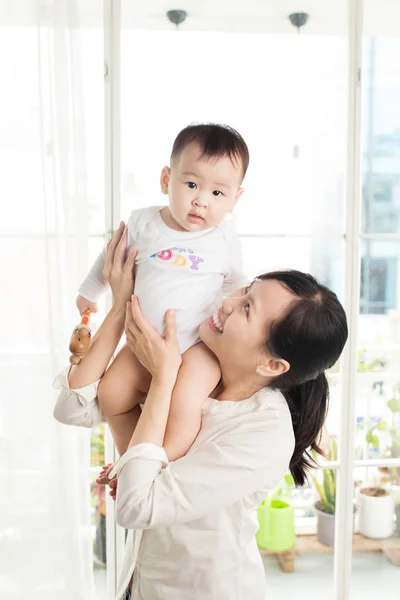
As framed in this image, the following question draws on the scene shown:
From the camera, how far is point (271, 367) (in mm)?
1346

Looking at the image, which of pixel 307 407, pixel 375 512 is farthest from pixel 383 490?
pixel 307 407

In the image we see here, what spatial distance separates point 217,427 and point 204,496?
0.51ft

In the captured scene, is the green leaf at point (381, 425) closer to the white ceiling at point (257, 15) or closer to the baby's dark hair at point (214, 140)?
the white ceiling at point (257, 15)

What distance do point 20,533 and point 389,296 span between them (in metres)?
1.65

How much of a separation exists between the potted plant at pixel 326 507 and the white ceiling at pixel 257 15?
1619 mm

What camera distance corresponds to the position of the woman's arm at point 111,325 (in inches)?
55.1

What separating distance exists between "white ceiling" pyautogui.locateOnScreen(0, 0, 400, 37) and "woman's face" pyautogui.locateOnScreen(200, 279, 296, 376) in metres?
1.35

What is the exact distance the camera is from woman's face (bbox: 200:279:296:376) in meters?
1.31

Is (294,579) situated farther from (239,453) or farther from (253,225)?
(239,453)

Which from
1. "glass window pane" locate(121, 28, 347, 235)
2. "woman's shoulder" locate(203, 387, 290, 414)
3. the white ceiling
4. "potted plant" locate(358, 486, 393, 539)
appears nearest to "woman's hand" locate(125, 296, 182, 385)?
"woman's shoulder" locate(203, 387, 290, 414)

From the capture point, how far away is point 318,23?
2.40 metres

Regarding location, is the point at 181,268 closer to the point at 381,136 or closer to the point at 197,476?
the point at 197,476

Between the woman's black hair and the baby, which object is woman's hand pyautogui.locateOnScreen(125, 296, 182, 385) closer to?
the baby

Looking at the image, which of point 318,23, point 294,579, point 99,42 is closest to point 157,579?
point 294,579
